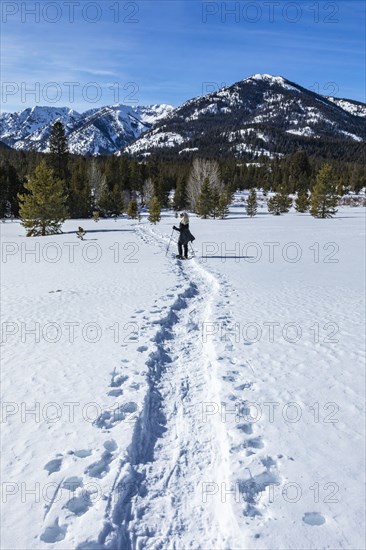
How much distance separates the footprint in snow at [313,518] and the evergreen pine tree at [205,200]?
53185mm

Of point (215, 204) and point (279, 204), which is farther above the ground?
point (279, 204)

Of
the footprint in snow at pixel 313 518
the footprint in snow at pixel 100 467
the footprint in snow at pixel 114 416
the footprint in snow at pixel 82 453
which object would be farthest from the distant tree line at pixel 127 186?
the footprint in snow at pixel 313 518

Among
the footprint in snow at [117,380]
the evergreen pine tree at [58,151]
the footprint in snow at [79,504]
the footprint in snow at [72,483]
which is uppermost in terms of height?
the evergreen pine tree at [58,151]

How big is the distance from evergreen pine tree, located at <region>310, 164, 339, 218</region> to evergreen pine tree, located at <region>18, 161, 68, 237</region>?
36.5 metres

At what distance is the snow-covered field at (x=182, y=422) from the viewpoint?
3.71m

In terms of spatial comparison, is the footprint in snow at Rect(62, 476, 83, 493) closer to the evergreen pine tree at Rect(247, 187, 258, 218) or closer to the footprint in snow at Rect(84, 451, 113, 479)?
the footprint in snow at Rect(84, 451, 113, 479)

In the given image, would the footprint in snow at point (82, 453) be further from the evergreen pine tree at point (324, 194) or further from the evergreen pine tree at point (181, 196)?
the evergreen pine tree at point (181, 196)

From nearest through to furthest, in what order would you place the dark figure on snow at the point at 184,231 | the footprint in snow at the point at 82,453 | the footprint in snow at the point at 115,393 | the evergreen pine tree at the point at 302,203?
1. the footprint in snow at the point at 82,453
2. the footprint in snow at the point at 115,393
3. the dark figure on snow at the point at 184,231
4. the evergreen pine tree at the point at 302,203

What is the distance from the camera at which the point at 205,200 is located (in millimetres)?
56312

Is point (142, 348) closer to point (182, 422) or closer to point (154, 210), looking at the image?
point (182, 422)

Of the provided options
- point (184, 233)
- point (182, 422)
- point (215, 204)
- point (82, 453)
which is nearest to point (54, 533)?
point (82, 453)

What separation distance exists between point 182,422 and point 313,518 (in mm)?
2112

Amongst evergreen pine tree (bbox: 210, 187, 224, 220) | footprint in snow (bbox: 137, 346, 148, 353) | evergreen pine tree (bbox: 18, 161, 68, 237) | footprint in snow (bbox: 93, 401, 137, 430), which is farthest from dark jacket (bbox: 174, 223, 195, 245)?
evergreen pine tree (bbox: 210, 187, 224, 220)

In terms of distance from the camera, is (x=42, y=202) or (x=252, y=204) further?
(x=252, y=204)
